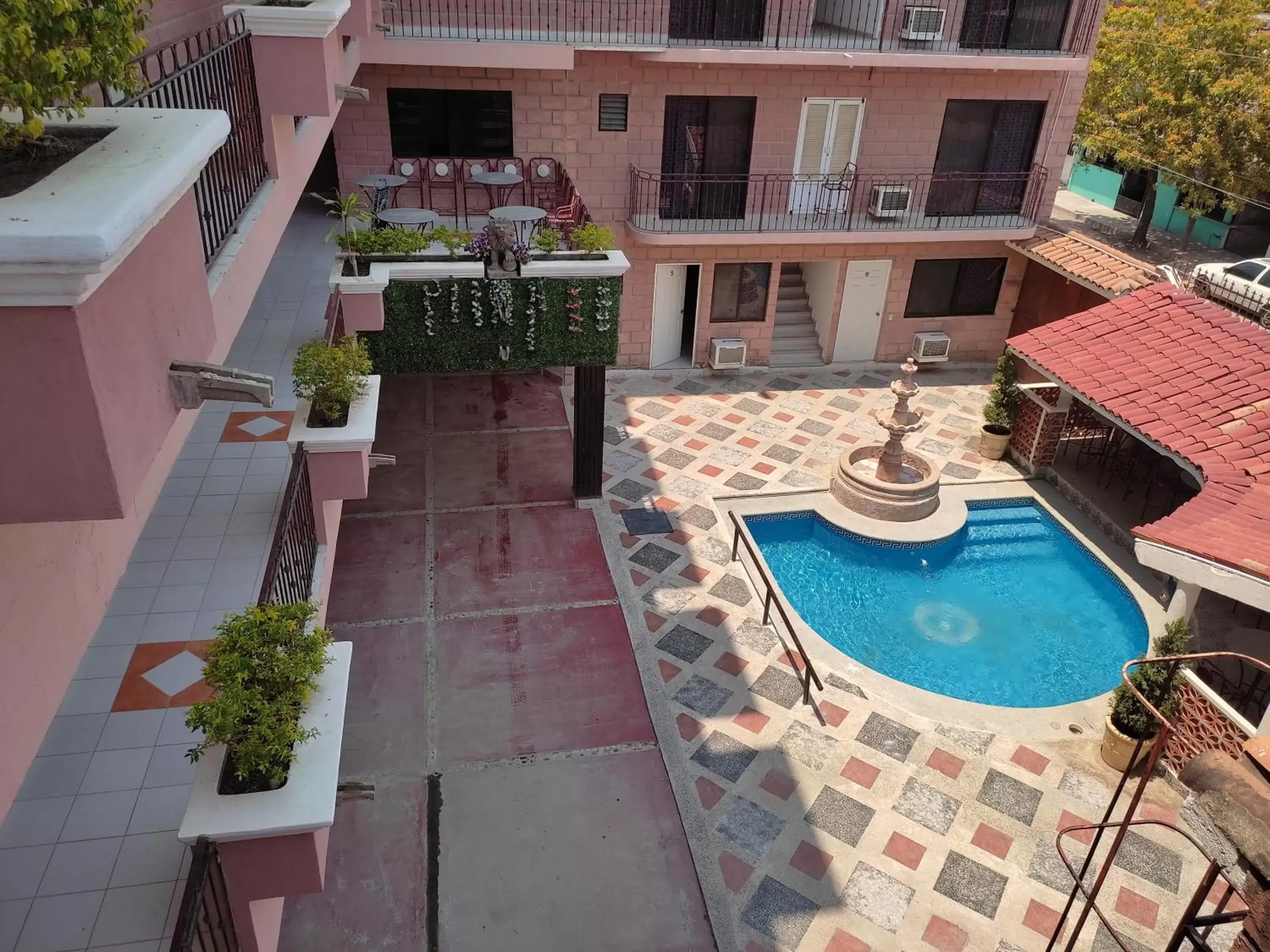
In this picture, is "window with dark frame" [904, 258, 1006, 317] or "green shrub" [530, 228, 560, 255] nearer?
"green shrub" [530, 228, 560, 255]

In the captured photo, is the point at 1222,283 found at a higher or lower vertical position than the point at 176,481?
lower

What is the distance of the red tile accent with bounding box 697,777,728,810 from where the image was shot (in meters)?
9.25

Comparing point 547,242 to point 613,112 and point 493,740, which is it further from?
point 493,740

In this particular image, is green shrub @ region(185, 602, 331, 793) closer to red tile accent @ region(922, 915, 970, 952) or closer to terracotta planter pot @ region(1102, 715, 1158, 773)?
red tile accent @ region(922, 915, 970, 952)

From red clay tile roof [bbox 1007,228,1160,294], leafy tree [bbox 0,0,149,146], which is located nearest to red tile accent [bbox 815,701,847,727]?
leafy tree [bbox 0,0,149,146]

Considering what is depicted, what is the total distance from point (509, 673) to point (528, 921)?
127 inches

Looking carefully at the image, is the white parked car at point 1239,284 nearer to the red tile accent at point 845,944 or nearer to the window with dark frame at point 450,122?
the window with dark frame at point 450,122

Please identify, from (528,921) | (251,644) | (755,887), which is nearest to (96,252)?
(251,644)

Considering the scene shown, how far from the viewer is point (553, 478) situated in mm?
14664

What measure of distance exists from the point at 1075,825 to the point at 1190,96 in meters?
20.9

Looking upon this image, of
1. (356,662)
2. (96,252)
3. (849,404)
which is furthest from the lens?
(849,404)

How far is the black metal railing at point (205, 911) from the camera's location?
3941 mm

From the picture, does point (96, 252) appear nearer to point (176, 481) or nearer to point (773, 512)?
point (176, 481)

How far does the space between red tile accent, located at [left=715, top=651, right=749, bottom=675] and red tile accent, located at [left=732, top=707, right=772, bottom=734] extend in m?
0.63
